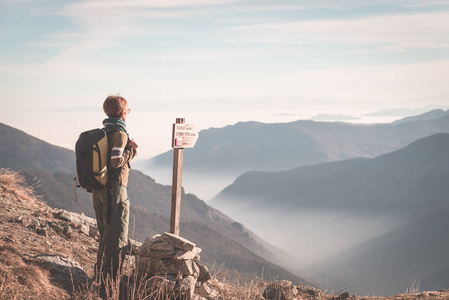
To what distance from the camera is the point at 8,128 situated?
286 ft

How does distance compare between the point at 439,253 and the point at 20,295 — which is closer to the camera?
the point at 20,295

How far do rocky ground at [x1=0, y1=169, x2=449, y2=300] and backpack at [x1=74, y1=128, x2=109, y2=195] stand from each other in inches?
52.9

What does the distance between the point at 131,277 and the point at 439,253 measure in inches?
6034

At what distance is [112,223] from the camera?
753 centimetres

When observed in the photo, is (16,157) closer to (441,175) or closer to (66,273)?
(66,273)

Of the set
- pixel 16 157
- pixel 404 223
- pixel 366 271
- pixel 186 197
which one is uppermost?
pixel 16 157

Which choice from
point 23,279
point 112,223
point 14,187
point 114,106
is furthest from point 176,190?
point 14,187

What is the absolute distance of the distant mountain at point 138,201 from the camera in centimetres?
6131

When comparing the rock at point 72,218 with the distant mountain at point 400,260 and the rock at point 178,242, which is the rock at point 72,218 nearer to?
the rock at point 178,242

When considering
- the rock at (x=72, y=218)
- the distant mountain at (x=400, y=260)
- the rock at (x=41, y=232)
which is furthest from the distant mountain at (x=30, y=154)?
the distant mountain at (x=400, y=260)

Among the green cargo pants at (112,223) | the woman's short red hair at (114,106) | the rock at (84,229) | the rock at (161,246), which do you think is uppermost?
the woman's short red hair at (114,106)

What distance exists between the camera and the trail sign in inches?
360

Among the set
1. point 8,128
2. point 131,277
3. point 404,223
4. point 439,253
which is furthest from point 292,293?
point 404,223

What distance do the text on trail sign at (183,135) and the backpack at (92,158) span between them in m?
2.06
